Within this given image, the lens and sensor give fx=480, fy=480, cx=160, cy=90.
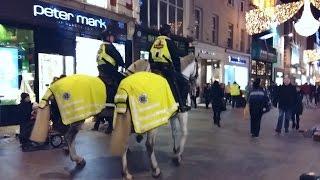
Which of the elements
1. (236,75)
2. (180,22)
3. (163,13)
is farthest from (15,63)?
(236,75)

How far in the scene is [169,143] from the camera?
11.4 metres

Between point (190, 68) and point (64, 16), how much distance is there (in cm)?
854

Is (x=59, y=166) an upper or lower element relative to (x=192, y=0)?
lower

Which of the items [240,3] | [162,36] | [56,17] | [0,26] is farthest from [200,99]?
[162,36]

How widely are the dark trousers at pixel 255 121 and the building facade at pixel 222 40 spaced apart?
1407cm

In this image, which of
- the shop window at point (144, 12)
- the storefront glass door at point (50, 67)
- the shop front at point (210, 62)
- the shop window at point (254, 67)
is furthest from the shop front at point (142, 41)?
the shop window at point (254, 67)

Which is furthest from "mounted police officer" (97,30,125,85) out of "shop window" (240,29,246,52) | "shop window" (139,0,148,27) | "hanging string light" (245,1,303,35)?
"shop window" (240,29,246,52)

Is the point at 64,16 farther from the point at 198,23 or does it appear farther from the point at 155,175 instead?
the point at 198,23

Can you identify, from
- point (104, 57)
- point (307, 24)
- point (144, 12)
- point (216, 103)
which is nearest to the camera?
point (104, 57)

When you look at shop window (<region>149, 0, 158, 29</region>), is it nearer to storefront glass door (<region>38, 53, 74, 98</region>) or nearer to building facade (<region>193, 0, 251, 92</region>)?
building facade (<region>193, 0, 251, 92</region>)

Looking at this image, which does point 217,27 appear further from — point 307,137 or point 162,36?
point 162,36

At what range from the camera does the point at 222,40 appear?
32.8 metres

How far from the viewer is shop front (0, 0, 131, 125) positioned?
1434cm

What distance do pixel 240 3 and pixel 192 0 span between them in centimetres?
920
